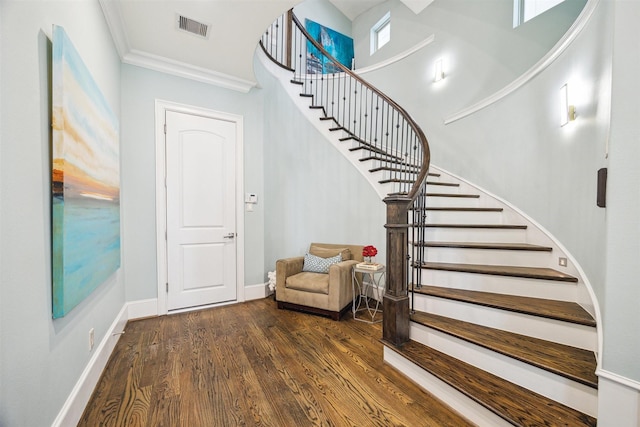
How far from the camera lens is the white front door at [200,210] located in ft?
10.2

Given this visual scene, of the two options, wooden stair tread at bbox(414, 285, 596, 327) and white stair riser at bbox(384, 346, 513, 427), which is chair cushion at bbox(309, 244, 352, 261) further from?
white stair riser at bbox(384, 346, 513, 427)

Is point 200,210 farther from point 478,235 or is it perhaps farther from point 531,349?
point 531,349

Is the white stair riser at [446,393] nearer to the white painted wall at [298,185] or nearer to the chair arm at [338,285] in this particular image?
the chair arm at [338,285]

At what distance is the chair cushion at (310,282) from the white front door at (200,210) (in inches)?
32.6

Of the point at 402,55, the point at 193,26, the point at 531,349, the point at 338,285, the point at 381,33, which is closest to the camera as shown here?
the point at 531,349

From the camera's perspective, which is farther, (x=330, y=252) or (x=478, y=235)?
(x=330, y=252)

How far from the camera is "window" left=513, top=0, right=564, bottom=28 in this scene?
3109 millimetres

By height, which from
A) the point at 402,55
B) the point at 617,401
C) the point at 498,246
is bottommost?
the point at 617,401

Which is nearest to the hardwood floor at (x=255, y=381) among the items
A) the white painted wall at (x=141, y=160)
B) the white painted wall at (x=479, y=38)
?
the white painted wall at (x=141, y=160)

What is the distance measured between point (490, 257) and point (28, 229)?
3.15m

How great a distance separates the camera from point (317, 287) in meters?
3.00

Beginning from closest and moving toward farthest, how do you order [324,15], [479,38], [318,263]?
[318,263] → [479,38] → [324,15]

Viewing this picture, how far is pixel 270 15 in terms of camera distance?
7.69ft

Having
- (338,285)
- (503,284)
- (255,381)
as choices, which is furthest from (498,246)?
(255,381)
